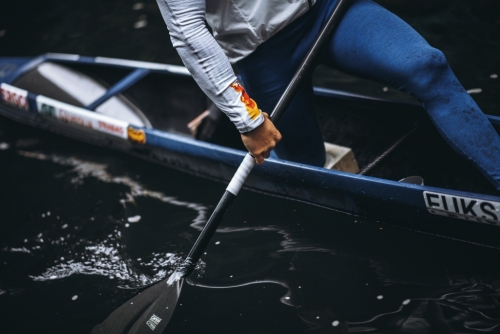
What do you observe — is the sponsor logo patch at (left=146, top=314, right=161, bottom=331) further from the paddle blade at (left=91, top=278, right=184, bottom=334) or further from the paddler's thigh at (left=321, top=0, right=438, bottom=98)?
the paddler's thigh at (left=321, top=0, right=438, bottom=98)

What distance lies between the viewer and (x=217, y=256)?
2949 mm

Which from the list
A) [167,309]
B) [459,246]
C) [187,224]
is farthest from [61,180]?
[459,246]

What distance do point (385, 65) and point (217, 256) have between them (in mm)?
1423

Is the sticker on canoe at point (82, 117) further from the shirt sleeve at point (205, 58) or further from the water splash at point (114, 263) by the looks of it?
the shirt sleeve at point (205, 58)

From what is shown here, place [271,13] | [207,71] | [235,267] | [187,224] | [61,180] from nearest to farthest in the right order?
[207,71] → [271,13] → [235,267] → [187,224] → [61,180]

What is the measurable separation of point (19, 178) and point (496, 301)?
3.49 metres

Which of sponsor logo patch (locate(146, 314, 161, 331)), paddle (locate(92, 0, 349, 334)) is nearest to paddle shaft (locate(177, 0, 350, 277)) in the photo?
paddle (locate(92, 0, 349, 334))

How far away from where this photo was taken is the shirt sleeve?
190 centimetres

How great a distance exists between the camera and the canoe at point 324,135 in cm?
258

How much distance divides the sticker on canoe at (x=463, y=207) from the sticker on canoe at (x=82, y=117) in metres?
2.23

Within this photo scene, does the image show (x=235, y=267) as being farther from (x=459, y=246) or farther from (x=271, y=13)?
(x=271, y=13)

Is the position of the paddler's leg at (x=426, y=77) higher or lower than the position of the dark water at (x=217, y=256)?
higher

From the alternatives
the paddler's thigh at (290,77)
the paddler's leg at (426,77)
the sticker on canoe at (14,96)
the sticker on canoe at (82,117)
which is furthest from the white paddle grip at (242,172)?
the sticker on canoe at (14,96)

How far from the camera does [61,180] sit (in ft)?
13.1
